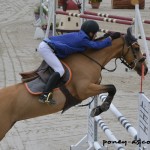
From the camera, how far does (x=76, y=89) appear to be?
4.95 m

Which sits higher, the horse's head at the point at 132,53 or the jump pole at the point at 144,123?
the horse's head at the point at 132,53

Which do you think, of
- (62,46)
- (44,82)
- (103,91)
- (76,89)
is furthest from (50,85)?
(103,91)

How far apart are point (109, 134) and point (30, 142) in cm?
137

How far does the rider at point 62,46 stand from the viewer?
193 inches

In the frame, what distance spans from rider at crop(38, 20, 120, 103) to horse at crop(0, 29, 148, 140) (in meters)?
0.10

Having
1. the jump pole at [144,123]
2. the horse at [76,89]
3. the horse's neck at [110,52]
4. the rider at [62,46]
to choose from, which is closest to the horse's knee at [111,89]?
the horse at [76,89]

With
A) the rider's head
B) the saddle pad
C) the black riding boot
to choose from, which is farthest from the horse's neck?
the black riding boot

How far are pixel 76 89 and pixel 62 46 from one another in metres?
0.45

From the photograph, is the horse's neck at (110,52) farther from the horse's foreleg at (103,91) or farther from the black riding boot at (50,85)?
the black riding boot at (50,85)

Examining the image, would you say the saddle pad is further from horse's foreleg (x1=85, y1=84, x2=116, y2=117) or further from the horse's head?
the horse's head

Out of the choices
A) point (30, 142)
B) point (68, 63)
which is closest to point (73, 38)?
point (68, 63)

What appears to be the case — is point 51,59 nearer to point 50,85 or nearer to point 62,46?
point 62,46

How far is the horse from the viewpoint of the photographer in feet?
16.0

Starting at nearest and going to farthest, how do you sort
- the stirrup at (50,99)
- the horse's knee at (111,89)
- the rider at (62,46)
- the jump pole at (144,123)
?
1. the jump pole at (144,123)
2. the stirrup at (50,99)
3. the rider at (62,46)
4. the horse's knee at (111,89)
